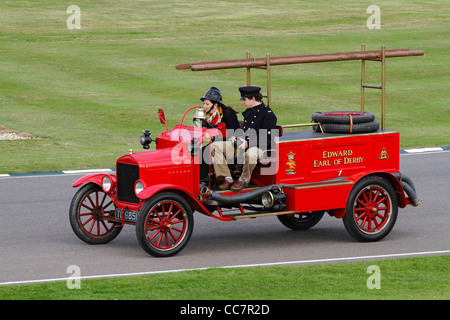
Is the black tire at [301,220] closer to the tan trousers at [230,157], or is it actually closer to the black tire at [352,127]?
the black tire at [352,127]

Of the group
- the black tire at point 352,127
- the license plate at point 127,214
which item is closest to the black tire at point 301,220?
the black tire at point 352,127

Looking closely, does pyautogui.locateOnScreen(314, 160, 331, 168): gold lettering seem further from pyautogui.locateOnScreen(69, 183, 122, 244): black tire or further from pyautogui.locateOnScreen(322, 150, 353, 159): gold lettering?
pyautogui.locateOnScreen(69, 183, 122, 244): black tire

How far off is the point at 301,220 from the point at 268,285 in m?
3.57

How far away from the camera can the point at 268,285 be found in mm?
9695

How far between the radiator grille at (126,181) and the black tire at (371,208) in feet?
9.33

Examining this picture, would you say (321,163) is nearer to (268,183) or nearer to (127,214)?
(268,183)

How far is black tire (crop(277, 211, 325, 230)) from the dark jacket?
1593mm

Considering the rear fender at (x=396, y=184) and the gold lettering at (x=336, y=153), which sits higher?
the gold lettering at (x=336, y=153)

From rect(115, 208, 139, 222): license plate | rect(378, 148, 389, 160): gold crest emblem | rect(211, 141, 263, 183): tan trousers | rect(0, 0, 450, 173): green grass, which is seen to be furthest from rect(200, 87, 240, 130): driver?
rect(0, 0, 450, 173): green grass

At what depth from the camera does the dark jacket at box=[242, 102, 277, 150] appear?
11898mm

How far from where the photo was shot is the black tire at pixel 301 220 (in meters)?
13.1

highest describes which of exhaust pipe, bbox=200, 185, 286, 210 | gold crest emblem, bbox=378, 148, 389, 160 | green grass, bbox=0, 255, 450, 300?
gold crest emblem, bbox=378, 148, 389, 160

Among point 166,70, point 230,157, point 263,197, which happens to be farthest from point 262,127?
point 166,70
